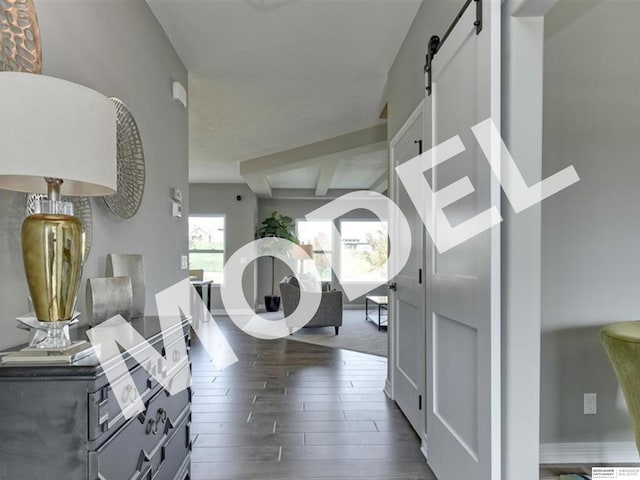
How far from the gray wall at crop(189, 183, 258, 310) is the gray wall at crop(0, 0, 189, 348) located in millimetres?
4847

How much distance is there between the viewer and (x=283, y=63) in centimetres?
324

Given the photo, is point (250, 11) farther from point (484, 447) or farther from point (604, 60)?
point (484, 447)

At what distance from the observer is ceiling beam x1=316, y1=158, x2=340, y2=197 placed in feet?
19.2

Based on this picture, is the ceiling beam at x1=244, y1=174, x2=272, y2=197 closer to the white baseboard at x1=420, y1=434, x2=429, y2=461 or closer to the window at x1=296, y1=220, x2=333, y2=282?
the window at x1=296, y1=220, x2=333, y2=282

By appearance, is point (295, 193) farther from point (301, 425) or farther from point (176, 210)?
point (301, 425)

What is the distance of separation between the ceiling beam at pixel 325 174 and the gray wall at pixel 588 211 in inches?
140

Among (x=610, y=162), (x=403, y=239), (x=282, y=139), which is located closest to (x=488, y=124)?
(x=610, y=162)

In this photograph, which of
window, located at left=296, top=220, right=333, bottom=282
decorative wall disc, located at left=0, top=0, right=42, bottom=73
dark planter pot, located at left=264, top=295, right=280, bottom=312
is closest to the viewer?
decorative wall disc, located at left=0, top=0, right=42, bottom=73

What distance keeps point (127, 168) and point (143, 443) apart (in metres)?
1.36

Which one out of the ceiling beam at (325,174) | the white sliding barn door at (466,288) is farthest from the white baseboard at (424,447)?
the ceiling beam at (325,174)

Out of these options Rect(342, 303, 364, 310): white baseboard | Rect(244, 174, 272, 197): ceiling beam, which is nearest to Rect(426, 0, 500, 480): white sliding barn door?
Rect(244, 174, 272, 197): ceiling beam

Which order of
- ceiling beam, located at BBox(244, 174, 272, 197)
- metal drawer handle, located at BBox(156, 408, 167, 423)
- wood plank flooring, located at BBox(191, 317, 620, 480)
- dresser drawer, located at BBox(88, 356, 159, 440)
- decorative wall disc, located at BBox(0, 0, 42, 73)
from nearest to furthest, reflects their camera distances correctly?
dresser drawer, located at BBox(88, 356, 159, 440), decorative wall disc, located at BBox(0, 0, 42, 73), metal drawer handle, located at BBox(156, 408, 167, 423), wood plank flooring, located at BBox(191, 317, 620, 480), ceiling beam, located at BBox(244, 174, 272, 197)

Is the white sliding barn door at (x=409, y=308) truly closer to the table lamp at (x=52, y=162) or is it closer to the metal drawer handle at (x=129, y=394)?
the metal drawer handle at (x=129, y=394)

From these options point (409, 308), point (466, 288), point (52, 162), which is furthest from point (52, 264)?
point (409, 308)
